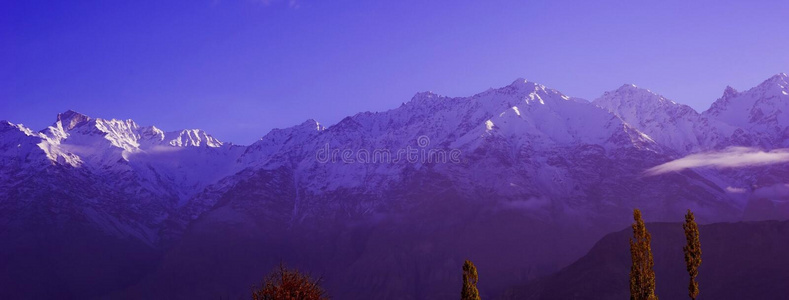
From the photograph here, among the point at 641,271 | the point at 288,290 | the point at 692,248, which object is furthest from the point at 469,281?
the point at 692,248

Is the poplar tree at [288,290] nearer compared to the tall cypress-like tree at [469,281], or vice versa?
the poplar tree at [288,290]

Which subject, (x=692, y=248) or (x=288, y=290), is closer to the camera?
(x=288, y=290)

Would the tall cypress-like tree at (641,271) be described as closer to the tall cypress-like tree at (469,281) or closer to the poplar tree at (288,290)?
the tall cypress-like tree at (469,281)

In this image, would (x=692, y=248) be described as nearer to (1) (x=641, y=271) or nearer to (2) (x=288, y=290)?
(1) (x=641, y=271)

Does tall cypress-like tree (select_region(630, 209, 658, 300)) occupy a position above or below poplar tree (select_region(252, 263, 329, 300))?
above

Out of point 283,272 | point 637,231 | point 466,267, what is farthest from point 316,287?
point 637,231

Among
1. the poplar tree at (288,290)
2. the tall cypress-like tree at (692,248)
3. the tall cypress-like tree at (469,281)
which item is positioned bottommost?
the poplar tree at (288,290)

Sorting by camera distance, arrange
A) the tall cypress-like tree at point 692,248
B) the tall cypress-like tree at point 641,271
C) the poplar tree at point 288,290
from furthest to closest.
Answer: the tall cypress-like tree at point 641,271 < the tall cypress-like tree at point 692,248 < the poplar tree at point 288,290

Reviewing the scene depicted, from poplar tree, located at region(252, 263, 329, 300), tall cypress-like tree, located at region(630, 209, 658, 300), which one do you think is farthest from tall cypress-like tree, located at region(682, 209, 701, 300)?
poplar tree, located at region(252, 263, 329, 300)

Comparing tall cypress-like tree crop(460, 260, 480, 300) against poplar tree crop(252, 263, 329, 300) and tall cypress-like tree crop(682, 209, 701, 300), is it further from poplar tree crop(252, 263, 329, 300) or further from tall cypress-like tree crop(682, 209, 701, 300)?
tall cypress-like tree crop(682, 209, 701, 300)

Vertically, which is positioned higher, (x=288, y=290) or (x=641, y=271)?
(x=641, y=271)

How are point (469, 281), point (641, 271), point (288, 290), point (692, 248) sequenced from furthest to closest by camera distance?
1. point (641, 271)
2. point (469, 281)
3. point (692, 248)
4. point (288, 290)

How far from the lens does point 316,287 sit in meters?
75.0

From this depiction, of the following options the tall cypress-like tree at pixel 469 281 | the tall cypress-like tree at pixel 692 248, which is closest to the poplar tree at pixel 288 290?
the tall cypress-like tree at pixel 469 281
